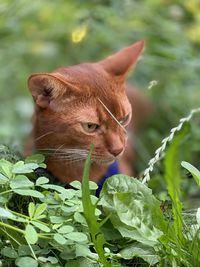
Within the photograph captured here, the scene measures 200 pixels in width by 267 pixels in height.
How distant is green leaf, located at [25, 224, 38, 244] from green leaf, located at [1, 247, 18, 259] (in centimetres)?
9

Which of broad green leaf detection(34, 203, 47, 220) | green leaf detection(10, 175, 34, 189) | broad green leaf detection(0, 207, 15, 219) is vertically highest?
green leaf detection(10, 175, 34, 189)

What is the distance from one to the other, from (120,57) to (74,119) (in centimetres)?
39

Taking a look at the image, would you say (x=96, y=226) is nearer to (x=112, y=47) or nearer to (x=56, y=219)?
(x=56, y=219)

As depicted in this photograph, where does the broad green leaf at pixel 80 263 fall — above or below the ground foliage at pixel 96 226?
below

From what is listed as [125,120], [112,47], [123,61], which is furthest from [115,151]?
[112,47]

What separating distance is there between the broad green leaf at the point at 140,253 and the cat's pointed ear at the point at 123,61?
896 mm

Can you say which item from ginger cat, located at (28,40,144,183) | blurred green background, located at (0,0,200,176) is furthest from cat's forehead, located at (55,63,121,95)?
blurred green background, located at (0,0,200,176)

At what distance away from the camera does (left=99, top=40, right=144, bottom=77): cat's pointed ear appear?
7.82 ft

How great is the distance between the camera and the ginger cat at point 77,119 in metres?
2.16

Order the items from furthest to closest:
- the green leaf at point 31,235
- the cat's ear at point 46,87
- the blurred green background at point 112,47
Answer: the blurred green background at point 112,47 → the cat's ear at point 46,87 → the green leaf at point 31,235

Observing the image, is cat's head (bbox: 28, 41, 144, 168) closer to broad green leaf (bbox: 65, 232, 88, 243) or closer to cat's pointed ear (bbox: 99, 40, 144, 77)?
cat's pointed ear (bbox: 99, 40, 144, 77)

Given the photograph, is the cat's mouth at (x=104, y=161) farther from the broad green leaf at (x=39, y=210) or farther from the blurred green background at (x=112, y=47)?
the blurred green background at (x=112, y=47)

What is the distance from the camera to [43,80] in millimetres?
2080

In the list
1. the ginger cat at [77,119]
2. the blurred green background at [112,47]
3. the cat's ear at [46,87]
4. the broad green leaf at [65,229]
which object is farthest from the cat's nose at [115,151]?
A: the blurred green background at [112,47]
